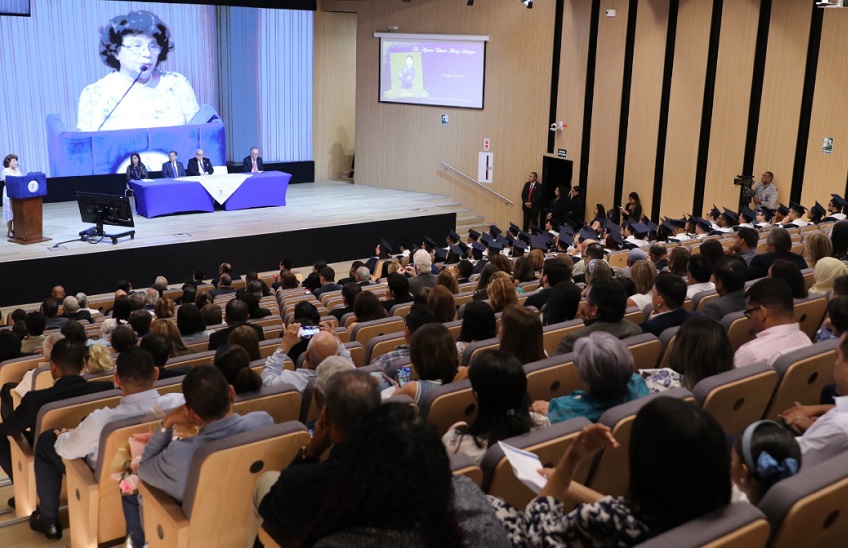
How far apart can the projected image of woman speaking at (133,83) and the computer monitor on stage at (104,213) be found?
4.04 metres

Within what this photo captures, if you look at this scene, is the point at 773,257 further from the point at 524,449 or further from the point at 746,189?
the point at 746,189

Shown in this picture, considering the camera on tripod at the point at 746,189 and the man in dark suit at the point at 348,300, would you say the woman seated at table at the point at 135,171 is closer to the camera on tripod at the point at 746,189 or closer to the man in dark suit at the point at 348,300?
the man in dark suit at the point at 348,300

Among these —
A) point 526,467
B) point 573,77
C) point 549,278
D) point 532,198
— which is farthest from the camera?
Answer: point 532,198

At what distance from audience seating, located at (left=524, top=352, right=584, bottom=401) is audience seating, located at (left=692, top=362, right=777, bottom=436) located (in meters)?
0.65

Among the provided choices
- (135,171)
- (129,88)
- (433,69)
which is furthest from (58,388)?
(433,69)

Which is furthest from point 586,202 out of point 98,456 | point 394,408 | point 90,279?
point 394,408

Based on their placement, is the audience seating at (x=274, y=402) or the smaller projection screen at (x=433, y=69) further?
the smaller projection screen at (x=433, y=69)

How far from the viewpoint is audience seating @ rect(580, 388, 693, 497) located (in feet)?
9.58

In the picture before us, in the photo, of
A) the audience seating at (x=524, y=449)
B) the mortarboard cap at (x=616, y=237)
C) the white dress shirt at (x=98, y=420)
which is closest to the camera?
the audience seating at (x=524, y=449)

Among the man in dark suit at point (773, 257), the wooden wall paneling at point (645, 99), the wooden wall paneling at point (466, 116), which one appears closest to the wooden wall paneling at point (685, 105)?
the wooden wall paneling at point (645, 99)

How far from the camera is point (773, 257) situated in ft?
21.8

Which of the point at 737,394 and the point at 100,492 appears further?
the point at 100,492

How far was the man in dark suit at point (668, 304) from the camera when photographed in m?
4.60

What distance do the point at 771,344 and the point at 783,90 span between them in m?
10.6
